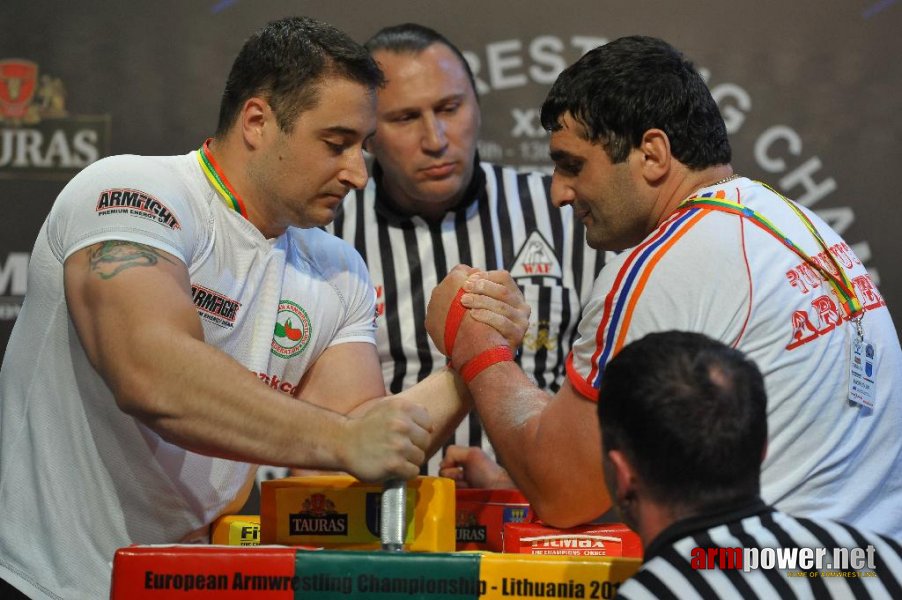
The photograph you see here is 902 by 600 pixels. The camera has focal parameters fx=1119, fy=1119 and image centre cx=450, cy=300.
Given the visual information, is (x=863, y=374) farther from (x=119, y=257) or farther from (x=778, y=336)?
(x=119, y=257)

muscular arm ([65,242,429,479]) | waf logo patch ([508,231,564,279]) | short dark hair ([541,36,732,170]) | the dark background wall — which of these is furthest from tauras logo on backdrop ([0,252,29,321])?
short dark hair ([541,36,732,170])

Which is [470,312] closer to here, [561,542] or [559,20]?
[561,542]

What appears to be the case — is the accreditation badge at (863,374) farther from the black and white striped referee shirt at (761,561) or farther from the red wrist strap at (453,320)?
the red wrist strap at (453,320)

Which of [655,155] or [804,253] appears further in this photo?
[655,155]

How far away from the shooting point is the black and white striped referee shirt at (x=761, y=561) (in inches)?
49.0

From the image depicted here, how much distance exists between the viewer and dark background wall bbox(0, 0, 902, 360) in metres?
3.37

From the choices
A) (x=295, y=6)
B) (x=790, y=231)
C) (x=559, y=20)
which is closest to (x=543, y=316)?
(x=559, y=20)

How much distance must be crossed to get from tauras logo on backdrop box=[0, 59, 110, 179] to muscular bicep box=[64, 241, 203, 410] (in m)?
1.73

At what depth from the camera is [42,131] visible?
3.39 metres

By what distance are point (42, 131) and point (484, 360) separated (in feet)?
6.62

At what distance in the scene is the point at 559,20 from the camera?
338 cm

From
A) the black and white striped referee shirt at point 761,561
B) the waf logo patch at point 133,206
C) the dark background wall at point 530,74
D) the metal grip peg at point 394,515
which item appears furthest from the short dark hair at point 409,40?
the black and white striped referee shirt at point 761,561

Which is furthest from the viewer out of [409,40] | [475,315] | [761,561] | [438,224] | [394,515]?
[438,224]

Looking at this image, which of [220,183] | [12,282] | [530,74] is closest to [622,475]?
[220,183]
